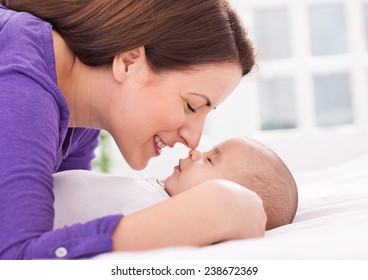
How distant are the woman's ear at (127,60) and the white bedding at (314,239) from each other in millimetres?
284

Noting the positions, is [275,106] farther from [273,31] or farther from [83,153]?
[83,153]

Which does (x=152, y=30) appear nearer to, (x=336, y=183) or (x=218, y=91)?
(x=218, y=91)

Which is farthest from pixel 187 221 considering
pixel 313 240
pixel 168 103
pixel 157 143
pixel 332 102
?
pixel 332 102

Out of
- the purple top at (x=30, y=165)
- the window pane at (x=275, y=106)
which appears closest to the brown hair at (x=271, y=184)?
the purple top at (x=30, y=165)

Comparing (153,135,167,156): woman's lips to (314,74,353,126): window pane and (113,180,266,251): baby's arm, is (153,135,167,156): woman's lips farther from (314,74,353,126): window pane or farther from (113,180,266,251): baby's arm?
(314,74,353,126): window pane

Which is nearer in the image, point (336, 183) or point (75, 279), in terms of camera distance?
point (75, 279)

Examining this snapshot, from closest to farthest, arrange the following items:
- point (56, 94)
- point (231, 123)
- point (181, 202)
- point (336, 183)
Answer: point (181, 202)
point (56, 94)
point (336, 183)
point (231, 123)

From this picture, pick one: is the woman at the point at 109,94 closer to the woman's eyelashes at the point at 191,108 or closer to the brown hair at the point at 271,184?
the woman's eyelashes at the point at 191,108

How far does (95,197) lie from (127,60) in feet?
1.17

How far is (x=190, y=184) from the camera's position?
5.29 ft

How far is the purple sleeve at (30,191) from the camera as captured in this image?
3.52 feet

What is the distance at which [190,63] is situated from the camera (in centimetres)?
151

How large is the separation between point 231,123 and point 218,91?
8.99 ft

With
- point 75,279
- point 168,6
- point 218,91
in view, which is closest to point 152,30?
point 168,6
